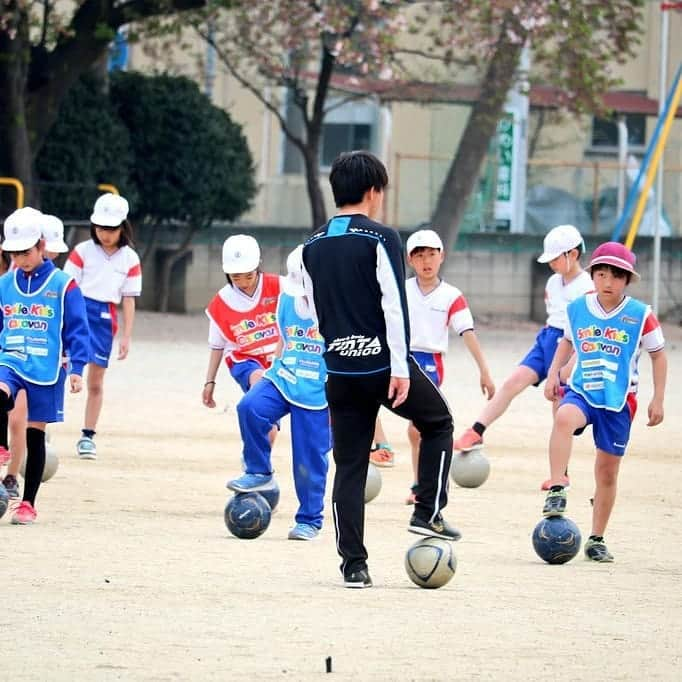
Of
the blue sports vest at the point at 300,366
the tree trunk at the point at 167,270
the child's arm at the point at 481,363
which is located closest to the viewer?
the blue sports vest at the point at 300,366

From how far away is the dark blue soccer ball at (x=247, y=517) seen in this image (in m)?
9.62

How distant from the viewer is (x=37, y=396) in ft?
33.4

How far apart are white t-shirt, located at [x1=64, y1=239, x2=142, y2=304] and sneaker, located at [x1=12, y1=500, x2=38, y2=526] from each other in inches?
163

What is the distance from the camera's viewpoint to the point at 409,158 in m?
31.6

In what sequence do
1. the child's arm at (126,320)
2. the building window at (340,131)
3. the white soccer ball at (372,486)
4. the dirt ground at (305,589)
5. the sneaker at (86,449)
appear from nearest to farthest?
1. the dirt ground at (305,589)
2. the white soccer ball at (372,486)
3. the sneaker at (86,449)
4. the child's arm at (126,320)
5. the building window at (340,131)

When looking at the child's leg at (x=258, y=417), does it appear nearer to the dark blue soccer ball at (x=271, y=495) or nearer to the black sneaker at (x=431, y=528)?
the dark blue soccer ball at (x=271, y=495)

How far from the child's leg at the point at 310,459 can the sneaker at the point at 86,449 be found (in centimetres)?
384

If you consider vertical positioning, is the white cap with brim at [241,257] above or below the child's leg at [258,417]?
above

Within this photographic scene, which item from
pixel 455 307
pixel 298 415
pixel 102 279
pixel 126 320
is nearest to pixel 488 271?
pixel 126 320

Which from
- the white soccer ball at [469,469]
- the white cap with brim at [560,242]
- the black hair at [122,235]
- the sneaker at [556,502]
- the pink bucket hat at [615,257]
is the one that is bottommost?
the white soccer ball at [469,469]

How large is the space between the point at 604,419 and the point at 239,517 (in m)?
1.85

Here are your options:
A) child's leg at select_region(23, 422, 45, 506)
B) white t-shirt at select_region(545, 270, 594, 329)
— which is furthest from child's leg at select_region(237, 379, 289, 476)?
white t-shirt at select_region(545, 270, 594, 329)

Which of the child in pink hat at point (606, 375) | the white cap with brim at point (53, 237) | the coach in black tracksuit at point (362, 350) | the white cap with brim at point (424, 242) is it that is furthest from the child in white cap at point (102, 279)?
the coach in black tracksuit at point (362, 350)

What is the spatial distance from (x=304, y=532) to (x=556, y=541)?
4.58 feet
